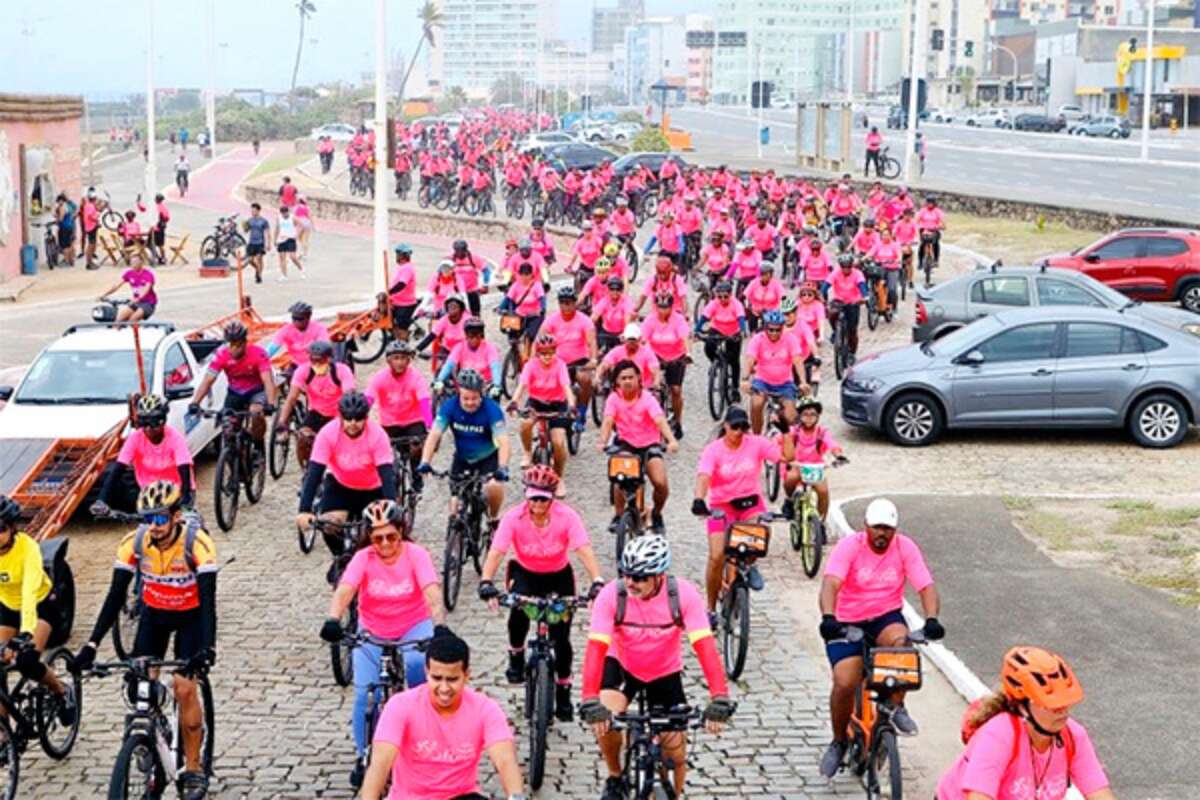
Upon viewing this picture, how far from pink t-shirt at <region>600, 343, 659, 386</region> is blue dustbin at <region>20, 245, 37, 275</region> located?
2545 centimetres

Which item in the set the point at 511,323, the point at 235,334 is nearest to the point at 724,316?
the point at 511,323

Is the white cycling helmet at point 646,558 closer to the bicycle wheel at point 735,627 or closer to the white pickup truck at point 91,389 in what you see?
the bicycle wheel at point 735,627

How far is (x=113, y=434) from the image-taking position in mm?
15945

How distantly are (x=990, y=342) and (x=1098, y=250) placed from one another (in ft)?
31.0

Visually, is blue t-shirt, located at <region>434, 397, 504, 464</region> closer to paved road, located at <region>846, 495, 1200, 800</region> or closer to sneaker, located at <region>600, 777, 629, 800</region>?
paved road, located at <region>846, 495, 1200, 800</region>

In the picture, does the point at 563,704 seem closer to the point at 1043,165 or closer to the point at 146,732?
the point at 146,732

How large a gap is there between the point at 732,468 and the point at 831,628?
9.75 feet

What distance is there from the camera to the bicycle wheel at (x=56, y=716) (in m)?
9.97

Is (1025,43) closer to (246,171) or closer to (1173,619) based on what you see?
(246,171)

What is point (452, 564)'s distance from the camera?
1320 cm

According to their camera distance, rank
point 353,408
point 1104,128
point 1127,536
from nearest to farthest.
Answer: point 353,408 → point 1127,536 → point 1104,128

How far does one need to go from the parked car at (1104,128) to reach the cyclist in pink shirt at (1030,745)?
8296cm

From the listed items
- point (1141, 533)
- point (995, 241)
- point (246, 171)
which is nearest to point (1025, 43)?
point (246, 171)

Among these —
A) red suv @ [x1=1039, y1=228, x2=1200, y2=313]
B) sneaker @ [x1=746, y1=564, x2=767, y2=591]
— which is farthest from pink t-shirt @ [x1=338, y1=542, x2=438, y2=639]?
red suv @ [x1=1039, y1=228, x2=1200, y2=313]
